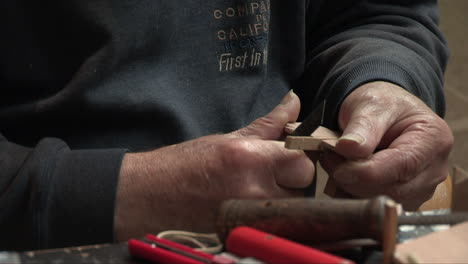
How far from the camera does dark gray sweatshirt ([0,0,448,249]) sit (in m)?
0.86

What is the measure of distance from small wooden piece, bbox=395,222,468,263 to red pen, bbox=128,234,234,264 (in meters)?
0.16

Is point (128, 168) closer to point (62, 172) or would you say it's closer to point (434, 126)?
point (62, 172)

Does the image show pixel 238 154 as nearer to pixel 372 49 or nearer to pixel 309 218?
pixel 309 218

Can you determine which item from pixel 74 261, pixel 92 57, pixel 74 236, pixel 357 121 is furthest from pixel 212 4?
pixel 74 261

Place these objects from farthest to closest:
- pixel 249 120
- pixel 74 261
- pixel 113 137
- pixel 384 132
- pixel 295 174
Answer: pixel 249 120 < pixel 113 137 < pixel 384 132 < pixel 295 174 < pixel 74 261

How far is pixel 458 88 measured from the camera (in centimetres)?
225

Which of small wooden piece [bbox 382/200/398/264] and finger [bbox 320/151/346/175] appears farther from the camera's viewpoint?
finger [bbox 320/151/346/175]

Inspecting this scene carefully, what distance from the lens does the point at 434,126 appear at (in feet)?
3.09

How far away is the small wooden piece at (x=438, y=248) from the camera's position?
0.59m

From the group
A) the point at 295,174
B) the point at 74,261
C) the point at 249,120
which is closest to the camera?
the point at 74,261

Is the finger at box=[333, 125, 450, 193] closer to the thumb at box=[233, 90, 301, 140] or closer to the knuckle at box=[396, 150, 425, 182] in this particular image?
the knuckle at box=[396, 150, 425, 182]

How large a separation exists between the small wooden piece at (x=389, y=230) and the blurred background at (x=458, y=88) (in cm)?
174

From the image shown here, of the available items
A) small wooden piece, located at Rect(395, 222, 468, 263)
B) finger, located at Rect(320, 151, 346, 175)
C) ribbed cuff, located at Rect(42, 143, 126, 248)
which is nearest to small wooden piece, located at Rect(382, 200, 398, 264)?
small wooden piece, located at Rect(395, 222, 468, 263)

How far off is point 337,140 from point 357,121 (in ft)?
0.23
